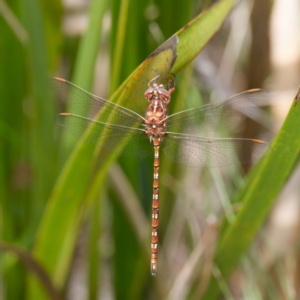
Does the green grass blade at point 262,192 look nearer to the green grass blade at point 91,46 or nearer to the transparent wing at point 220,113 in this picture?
the transparent wing at point 220,113

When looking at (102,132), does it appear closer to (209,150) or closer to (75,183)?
(75,183)

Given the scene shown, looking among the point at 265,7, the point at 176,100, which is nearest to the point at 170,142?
the point at 176,100

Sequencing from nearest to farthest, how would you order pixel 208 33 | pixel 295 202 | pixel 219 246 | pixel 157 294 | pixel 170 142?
pixel 208 33, pixel 219 246, pixel 170 142, pixel 157 294, pixel 295 202

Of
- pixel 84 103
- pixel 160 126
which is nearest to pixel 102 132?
pixel 84 103

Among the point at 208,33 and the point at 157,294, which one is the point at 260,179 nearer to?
the point at 208,33

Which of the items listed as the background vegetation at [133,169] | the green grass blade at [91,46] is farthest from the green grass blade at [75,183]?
the green grass blade at [91,46]

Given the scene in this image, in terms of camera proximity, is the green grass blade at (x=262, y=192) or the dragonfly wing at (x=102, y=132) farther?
the dragonfly wing at (x=102, y=132)
